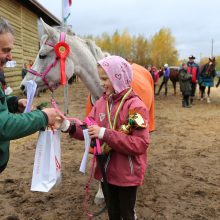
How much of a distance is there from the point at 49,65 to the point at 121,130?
4.89 feet

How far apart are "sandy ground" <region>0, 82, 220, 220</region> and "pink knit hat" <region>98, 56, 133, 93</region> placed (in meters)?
1.64

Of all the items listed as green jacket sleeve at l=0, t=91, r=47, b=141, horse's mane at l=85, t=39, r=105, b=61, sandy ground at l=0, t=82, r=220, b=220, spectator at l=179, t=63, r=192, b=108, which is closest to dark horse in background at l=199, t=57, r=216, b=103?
spectator at l=179, t=63, r=192, b=108

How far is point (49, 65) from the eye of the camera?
329 cm

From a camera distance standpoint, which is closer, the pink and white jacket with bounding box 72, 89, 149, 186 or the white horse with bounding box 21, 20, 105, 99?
the pink and white jacket with bounding box 72, 89, 149, 186

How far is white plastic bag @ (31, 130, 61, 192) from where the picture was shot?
2145 millimetres

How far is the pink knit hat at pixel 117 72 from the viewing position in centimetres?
212

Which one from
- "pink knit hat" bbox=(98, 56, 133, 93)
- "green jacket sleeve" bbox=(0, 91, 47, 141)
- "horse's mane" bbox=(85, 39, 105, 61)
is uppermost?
"horse's mane" bbox=(85, 39, 105, 61)

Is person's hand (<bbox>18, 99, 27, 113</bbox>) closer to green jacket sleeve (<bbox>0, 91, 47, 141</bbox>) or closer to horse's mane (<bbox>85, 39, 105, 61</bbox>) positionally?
green jacket sleeve (<bbox>0, 91, 47, 141</bbox>)

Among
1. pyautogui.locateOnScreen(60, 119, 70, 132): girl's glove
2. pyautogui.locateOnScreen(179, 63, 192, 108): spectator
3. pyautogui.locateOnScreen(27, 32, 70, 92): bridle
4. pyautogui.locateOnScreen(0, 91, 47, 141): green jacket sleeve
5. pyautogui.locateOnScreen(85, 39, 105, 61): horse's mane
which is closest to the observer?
pyautogui.locateOnScreen(0, 91, 47, 141): green jacket sleeve

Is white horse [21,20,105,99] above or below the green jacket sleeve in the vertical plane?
above

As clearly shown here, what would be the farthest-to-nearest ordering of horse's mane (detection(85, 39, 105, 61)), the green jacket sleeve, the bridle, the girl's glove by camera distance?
horse's mane (detection(85, 39, 105, 61)), the bridle, the girl's glove, the green jacket sleeve

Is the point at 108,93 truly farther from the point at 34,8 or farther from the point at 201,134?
the point at 34,8

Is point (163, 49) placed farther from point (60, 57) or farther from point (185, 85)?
point (60, 57)

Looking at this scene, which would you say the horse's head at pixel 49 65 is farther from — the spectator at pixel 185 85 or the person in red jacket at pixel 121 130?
the spectator at pixel 185 85
